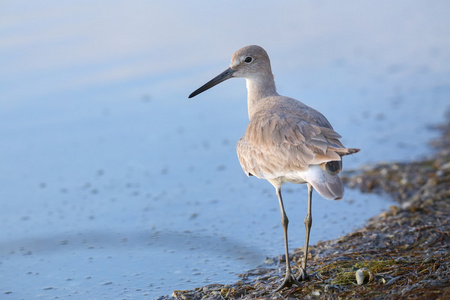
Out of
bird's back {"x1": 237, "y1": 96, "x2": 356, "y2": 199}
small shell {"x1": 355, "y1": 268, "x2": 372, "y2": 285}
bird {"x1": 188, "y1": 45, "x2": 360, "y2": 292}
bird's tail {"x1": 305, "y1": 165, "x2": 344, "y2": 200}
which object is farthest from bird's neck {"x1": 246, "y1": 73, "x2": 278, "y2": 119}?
small shell {"x1": 355, "y1": 268, "x2": 372, "y2": 285}

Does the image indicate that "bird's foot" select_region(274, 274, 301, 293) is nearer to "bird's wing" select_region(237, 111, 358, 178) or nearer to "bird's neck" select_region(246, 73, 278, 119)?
"bird's wing" select_region(237, 111, 358, 178)

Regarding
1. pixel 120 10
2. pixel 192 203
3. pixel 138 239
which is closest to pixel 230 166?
pixel 192 203

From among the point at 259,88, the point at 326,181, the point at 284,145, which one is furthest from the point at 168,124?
the point at 326,181

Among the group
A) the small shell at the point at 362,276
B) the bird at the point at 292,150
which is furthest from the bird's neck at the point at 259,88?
the small shell at the point at 362,276

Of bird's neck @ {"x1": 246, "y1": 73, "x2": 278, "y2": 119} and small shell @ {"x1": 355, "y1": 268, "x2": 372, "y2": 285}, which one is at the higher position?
bird's neck @ {"x1": 246, "y1": 73, "x2": 278, "y2": 119}

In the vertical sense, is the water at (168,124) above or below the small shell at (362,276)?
above

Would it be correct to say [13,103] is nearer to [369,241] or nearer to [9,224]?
[9,224]

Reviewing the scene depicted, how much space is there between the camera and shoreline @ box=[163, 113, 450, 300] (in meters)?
4.06

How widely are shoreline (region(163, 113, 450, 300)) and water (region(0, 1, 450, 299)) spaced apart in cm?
29

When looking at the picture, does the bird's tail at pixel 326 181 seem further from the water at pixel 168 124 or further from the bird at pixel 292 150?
the water at pixel 168 124

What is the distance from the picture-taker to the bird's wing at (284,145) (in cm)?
412

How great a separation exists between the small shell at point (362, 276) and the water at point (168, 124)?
4.03ft

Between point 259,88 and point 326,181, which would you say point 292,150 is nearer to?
point 326,181

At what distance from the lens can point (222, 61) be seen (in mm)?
8938
